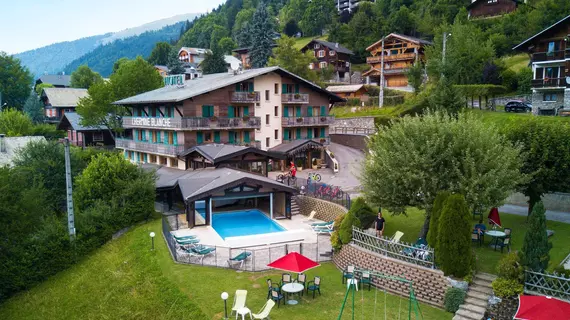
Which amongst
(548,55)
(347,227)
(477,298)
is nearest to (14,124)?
(347,227)

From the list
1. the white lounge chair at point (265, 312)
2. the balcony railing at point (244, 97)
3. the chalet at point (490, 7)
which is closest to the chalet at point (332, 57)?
the chalet at point (490, 7)

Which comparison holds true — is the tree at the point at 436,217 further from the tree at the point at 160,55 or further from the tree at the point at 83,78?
the tree at the point at 160,55

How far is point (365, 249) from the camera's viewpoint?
20219mm

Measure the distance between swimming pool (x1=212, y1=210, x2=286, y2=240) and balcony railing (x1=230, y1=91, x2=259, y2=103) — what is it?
13.6 m

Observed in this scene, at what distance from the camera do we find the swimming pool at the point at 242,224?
2799 cm

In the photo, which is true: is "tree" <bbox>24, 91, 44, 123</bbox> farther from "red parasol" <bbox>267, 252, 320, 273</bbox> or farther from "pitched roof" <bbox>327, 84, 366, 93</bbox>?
"red parasol" <bbox>267, 252, 320, 273</bbox>

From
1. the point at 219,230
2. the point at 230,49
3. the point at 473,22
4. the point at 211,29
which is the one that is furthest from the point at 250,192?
the point at 211,29

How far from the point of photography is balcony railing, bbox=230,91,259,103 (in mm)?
43062

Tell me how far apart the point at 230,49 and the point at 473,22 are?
218 feet

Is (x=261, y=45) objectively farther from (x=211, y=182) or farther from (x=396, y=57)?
(x=211, y=182)

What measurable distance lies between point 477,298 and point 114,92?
50654 millimetres

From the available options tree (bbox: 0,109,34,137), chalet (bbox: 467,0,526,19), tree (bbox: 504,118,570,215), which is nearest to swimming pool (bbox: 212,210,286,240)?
tree (bbox: 504,118,570,215)

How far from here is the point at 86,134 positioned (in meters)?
63.5

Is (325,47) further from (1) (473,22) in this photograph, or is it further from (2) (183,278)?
(2) (183,278)
